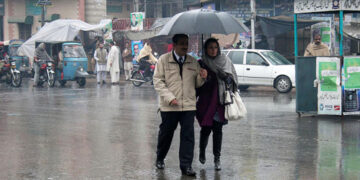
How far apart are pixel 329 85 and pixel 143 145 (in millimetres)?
4667

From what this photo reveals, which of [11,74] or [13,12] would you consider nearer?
[11,74]

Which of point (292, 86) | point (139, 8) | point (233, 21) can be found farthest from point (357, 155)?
point (139, 8)

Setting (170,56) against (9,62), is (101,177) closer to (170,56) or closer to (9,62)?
(170,56)

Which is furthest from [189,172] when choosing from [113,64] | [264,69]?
[113,64]

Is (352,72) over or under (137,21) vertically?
under

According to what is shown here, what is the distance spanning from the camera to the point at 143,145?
923cm

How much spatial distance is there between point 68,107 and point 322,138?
739cm

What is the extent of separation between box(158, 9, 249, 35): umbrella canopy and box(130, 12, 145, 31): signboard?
21679 millimetres

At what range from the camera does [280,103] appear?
1592 cm

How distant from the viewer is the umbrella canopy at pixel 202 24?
702cm

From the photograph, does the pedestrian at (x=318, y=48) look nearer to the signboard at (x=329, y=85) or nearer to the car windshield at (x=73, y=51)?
the signboard at (x=329, y=85)

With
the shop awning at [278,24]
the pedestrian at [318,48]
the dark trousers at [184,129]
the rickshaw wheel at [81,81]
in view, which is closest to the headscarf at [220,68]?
the dark trousers at [184,129]

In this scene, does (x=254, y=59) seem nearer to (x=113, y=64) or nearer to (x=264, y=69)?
(x=264, y=69)

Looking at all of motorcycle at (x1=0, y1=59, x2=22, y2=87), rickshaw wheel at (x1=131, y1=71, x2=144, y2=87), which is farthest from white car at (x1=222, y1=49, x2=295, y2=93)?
motorcycle at (x1=0, y1=59, x2=22, y2=87)
